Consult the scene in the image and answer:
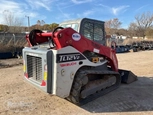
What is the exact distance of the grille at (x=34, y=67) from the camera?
3928mm

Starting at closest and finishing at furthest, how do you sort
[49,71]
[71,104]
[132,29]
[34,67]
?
[49,71]
[34,67]
[71,104]
[132,29]

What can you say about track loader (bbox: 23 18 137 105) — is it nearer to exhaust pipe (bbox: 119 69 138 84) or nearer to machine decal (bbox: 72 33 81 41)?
machine decal (bbox: 72 33 81 41)

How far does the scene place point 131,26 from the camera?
59.1 metres

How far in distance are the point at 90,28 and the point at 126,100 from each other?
2386 mm

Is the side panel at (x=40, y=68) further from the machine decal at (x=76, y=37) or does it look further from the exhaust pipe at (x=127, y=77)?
the exhaust pipe at (x=127, y=77)

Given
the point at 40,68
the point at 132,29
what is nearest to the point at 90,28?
the point at 40,68

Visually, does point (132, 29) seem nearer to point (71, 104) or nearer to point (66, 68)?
point (71, 104)

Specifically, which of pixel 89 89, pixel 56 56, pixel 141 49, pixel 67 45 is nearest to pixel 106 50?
pixel 89 89

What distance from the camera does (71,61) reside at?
3.81 m

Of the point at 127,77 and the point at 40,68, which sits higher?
the point at 40,68

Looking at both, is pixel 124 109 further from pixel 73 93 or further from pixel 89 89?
pixel 73 93

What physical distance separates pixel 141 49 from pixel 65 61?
71.2ft

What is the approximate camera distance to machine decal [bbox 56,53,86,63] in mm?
3541

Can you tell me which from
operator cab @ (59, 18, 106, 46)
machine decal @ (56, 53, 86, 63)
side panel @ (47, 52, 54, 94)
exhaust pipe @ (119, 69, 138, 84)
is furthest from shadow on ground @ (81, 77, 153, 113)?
operator cab @ (59, 18, 106, 46)
